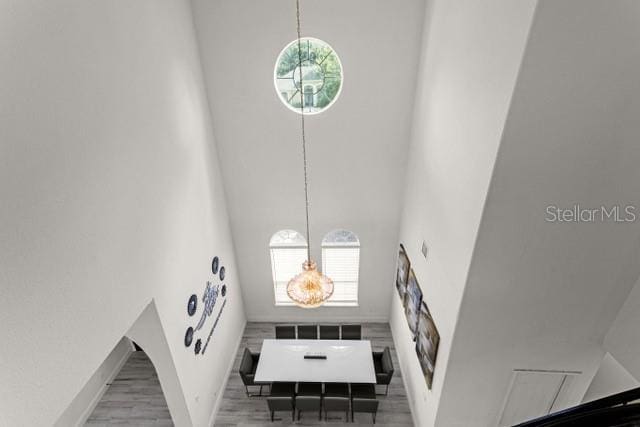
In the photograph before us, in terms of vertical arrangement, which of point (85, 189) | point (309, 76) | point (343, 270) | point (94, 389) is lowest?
point (94, 389)

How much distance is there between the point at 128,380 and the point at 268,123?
5.66m

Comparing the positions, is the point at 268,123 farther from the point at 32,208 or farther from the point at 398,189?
the point at 32,208

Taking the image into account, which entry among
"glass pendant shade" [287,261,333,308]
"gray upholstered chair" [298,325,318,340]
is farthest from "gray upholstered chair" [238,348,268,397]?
"glass pendant shade" [287,261,333,308]

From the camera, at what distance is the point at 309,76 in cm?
607

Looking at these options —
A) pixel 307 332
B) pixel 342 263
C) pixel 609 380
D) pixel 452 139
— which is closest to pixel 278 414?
pixel 307 332

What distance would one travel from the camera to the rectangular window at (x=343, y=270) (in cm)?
766

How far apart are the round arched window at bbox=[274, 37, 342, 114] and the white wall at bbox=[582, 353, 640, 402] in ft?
18.2

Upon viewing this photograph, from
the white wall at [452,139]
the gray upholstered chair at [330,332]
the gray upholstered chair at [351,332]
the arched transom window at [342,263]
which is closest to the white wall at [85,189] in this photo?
the gray upholstered chair at [330,332]

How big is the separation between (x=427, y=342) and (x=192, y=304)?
3.48 meters

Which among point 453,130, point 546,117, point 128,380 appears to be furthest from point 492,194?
point 128,380

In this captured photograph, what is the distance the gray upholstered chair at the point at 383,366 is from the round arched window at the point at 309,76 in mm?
4590

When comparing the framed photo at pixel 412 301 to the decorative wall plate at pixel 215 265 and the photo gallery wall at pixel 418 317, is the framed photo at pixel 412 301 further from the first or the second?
the decorative wall plate at pixel 215 265

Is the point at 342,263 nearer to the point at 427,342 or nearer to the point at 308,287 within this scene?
the point at 427,342

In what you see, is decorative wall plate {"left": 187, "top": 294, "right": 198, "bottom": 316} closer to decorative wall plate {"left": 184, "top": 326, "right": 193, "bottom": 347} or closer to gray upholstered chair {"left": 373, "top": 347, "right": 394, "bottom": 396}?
decorative wall plate {"left": 184, "top": 326, "right": 193, "bottom": 347}
